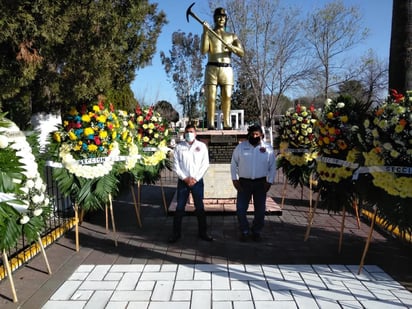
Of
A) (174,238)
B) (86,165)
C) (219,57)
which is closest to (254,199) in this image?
(174,238)

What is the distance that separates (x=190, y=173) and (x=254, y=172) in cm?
92

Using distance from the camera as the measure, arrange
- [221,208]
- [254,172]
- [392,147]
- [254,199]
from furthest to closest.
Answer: [221,208]
[254,199]
[254,172]
[392,147]

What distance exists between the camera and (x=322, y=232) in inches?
237

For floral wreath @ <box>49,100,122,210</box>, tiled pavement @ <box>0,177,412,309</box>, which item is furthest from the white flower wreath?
tiled pavement @ <box>0,177,412,309</box>

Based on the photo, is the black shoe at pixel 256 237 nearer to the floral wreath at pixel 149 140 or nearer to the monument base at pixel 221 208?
the monument base at pixel 221 208

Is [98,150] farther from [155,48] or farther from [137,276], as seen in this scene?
[155,48]

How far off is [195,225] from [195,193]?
3.90ft

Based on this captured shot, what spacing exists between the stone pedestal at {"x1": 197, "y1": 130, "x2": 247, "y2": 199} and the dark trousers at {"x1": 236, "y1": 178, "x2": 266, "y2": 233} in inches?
81.0

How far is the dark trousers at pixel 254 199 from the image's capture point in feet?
17.7

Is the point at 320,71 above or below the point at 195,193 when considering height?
above

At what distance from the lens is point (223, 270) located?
173 inches

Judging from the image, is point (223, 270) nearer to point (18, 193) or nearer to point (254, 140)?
point (254, 140)

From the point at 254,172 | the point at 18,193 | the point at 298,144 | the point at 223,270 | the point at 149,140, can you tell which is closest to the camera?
the point at 18,193

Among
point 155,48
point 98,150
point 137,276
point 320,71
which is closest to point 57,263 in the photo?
point 137,276
